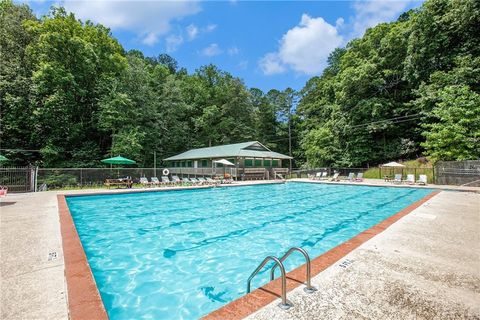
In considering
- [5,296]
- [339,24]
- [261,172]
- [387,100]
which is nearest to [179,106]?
[261,172]

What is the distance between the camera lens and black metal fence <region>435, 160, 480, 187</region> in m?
15.1

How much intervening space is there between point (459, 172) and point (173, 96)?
32725mm

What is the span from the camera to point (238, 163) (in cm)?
2509

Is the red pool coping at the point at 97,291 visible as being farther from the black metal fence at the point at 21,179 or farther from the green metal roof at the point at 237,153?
the green metal roof at the point at 237,153

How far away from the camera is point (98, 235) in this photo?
22.6 feet

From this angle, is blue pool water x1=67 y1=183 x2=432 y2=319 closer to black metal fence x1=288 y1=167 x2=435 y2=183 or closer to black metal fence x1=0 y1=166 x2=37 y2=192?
black metal fence x1=0 y1=166 x2=37 y2=192

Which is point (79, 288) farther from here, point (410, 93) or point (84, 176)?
point (410, 93)

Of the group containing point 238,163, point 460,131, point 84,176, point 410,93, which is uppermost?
point 410,93

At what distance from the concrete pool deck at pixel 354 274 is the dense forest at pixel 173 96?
17.0 metres

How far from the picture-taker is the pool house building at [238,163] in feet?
79.3

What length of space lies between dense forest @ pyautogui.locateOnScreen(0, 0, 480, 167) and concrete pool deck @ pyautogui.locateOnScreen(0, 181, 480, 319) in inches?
668

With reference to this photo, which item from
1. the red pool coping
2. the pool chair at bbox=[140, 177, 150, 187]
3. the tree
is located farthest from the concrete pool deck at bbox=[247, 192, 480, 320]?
the tree

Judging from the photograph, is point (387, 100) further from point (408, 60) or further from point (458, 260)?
point (458, 260)

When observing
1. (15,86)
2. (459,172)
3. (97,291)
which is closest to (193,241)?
(97,291)
